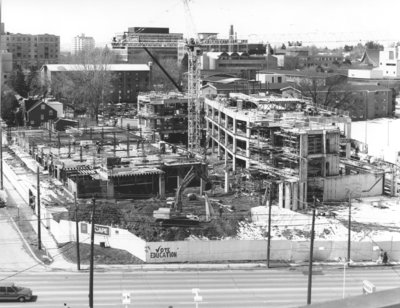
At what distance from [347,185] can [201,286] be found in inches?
259

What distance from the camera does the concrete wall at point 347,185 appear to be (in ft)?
44.3

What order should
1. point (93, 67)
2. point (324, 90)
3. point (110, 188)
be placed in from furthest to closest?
1. point (93, 67)
2. point (324, 90)
3. point (110, 188)

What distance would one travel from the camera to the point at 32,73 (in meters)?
33.2

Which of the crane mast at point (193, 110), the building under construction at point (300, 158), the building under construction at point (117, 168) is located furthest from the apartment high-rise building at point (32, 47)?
the building under construction at point (300, 158)

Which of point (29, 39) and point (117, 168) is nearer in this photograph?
point (117, 168)

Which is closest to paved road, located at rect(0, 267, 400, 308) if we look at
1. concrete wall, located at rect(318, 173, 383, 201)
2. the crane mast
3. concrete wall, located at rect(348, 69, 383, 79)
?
concrete wall, located at rect(318, 173, 383, 201)

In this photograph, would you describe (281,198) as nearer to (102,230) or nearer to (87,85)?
(102,230)

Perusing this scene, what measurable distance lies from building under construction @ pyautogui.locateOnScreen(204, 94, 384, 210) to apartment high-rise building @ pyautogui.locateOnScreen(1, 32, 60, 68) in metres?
33.3

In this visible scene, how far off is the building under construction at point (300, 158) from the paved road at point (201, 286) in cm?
443

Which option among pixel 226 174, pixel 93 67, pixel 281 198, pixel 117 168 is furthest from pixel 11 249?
pixel 93 67

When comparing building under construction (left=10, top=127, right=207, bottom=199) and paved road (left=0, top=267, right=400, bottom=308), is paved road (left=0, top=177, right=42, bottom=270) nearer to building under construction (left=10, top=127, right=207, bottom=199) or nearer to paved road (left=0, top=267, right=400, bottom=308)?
paved road (left=0, top=267, right=400, bottom=308)

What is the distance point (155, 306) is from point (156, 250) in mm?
1916

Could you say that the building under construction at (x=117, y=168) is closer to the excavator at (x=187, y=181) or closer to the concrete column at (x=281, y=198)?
the excavator at (x=187, y=181)

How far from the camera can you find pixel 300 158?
13.2 m
